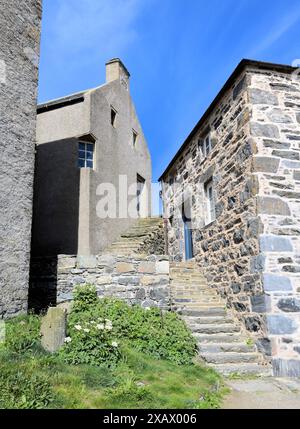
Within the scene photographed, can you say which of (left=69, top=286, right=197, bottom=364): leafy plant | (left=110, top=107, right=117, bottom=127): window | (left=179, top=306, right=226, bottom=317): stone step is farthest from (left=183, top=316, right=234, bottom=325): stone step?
(left=110, top=107, right=117, bottom=127): window

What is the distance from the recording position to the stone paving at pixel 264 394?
443cm

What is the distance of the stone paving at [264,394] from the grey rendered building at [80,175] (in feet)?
21.8

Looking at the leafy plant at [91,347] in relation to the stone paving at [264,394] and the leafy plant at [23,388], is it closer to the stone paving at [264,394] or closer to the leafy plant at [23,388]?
the leafy plant at [23,388]

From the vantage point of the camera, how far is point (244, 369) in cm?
594

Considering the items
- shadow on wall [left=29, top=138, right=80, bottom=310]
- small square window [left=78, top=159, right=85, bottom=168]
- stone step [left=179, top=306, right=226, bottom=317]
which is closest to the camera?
stone step [left=179, top=306, right=226, bottom=317]

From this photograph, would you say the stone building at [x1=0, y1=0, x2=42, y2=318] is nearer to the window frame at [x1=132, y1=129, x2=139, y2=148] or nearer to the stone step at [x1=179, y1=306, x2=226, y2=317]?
the stone step at [x1=179, y1=306, x2=226, y2=317]

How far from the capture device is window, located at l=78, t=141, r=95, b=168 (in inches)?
468

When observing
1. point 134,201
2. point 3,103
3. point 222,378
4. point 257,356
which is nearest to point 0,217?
point 3,103

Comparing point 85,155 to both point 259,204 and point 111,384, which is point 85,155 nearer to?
point 259,204

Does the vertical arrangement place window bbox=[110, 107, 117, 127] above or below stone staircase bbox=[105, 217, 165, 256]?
above

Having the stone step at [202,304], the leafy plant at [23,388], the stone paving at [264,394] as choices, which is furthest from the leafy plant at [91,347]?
the stone step at [202,304]

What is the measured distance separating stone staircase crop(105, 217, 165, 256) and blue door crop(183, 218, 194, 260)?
151 centimetres

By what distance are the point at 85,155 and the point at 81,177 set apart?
2.93 feet

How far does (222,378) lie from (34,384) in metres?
2.98
